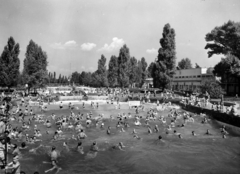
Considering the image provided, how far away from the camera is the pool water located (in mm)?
14023

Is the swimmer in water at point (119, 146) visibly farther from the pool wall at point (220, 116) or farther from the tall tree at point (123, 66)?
the tall tree at point (123, 66)

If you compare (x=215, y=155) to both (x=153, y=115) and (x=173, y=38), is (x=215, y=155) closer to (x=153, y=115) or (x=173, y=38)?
(x=153, y=115)

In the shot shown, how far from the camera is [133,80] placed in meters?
81.1

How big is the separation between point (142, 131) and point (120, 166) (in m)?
9.53

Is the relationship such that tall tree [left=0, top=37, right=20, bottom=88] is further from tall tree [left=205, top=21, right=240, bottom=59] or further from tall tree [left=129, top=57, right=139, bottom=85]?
tall tree [left=205, top=21, right=240, bottom=59]

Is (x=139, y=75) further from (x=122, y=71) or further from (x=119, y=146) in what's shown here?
(x=119, y=146)

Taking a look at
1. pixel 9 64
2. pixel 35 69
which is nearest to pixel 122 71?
pixel 35 69

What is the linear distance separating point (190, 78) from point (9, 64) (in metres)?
50.9

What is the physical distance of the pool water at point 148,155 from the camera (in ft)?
46.0

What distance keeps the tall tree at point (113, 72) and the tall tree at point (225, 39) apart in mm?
38838

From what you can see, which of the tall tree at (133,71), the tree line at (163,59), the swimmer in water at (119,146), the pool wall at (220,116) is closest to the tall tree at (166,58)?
the tree line at (163,59)

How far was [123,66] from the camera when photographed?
243 feet

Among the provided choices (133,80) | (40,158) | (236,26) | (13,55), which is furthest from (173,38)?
(40,158)

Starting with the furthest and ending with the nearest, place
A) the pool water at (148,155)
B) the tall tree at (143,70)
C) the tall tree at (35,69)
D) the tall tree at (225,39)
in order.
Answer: the tall tree at (143,70), the tall tree at (35,69), the tall tree at (225,39), the pool water at (148,155)
